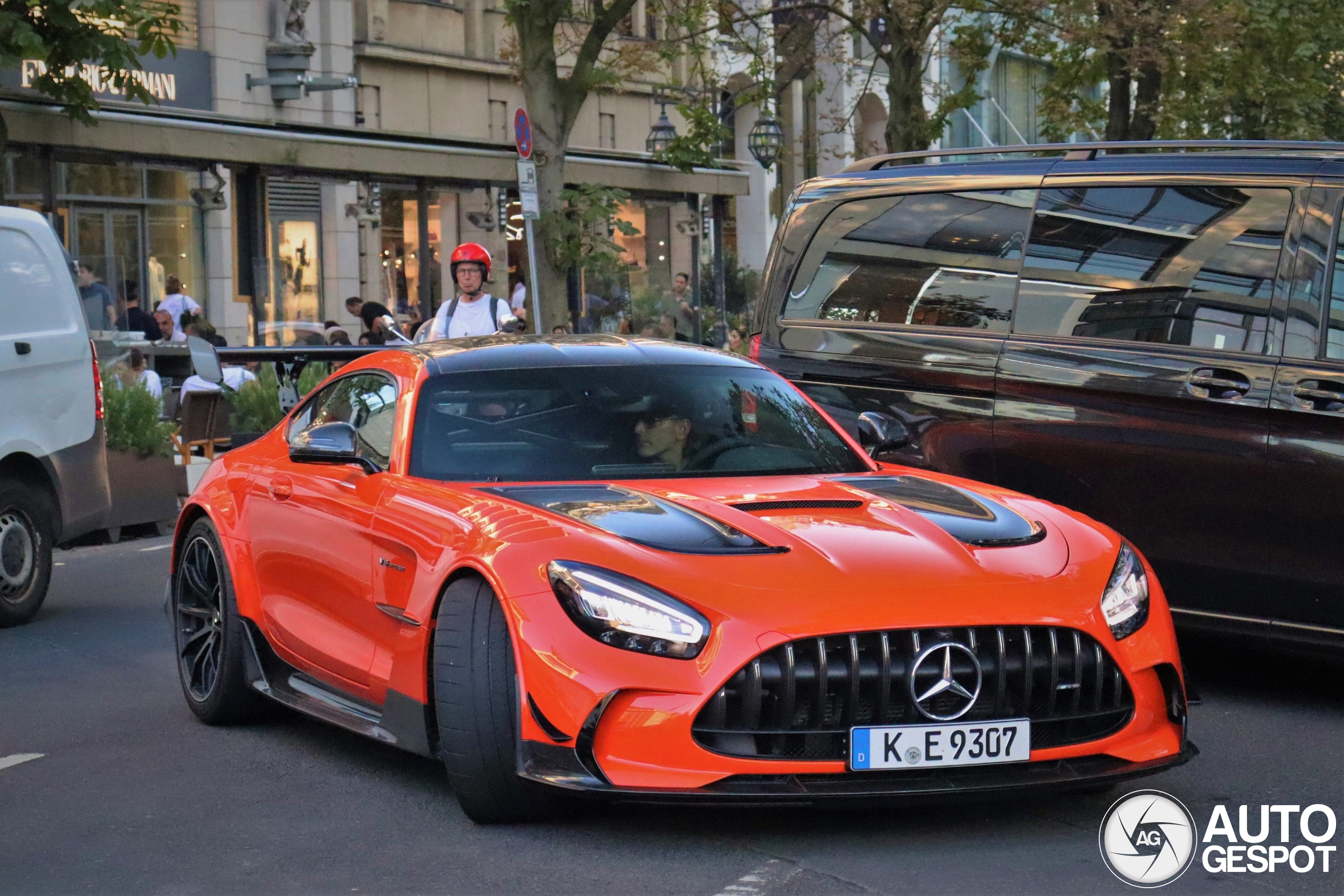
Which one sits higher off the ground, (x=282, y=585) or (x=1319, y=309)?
(x=1319, y=309)

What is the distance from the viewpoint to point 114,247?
82.0 feet

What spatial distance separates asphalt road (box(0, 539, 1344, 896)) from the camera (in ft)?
16.1

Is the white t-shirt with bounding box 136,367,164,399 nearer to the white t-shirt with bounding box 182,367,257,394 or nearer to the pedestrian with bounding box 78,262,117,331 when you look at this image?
the white t-shirt with bounding box 182,367,257,394

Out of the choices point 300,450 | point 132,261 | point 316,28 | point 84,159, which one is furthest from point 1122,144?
point 316,28

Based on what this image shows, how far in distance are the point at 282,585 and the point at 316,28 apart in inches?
955

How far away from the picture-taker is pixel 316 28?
29.7m

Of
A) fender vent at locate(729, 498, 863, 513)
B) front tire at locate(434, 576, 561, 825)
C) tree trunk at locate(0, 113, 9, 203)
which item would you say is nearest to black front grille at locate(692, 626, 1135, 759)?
front tire at locate(434, 576, 561, 825)

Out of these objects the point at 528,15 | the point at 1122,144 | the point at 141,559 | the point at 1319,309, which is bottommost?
the point at 141,559

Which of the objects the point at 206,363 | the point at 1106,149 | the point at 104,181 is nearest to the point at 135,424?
the point at 206,363

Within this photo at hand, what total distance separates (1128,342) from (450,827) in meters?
3.39

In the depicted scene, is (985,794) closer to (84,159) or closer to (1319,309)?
(1319,309)

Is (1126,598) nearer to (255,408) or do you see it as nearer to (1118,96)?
(255,408)

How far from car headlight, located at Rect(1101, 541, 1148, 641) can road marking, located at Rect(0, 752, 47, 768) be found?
3.56 meters

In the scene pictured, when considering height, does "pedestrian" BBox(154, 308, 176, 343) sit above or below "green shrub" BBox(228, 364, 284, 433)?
above
